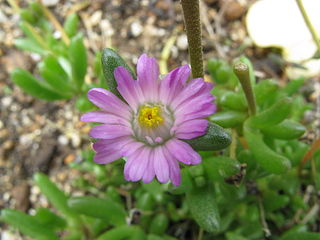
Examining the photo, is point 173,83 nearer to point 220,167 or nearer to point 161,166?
point 161,166

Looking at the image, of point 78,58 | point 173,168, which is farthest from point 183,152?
point 78,58

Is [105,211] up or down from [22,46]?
down

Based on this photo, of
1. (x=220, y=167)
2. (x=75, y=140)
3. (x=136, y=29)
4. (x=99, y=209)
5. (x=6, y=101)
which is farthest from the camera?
(x=136, y=29)

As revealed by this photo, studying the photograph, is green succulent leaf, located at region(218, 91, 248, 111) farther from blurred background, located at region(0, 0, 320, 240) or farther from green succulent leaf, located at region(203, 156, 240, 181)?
blurred background, located at region(0, 0, 320, 240)

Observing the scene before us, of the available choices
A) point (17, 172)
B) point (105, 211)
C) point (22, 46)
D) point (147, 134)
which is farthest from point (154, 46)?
point (147, 134)

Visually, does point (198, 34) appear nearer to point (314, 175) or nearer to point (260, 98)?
point (260, 98)

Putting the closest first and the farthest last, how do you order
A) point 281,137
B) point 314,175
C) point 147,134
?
point 147,134 → point 281,137 → point 314,175

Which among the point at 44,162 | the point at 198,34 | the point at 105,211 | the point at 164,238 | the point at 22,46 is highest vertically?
the point at 22,46
